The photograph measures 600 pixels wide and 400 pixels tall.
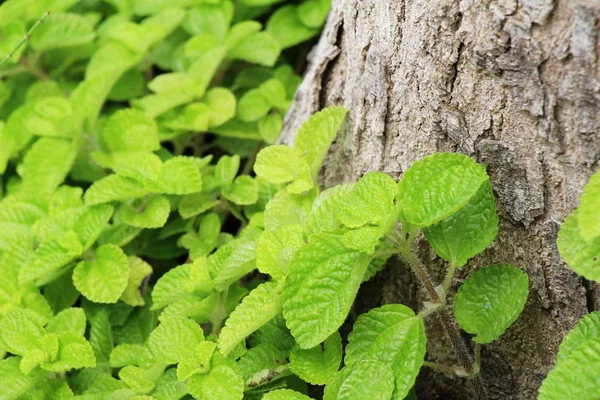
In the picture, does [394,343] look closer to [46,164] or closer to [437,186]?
[437,186]

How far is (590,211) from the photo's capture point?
127 centimetres

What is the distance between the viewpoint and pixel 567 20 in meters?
1.30

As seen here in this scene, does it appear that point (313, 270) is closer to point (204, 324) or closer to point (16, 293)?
point (204, 324)

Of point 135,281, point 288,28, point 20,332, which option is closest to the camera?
point 20,332

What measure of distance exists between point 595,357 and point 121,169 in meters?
1.43

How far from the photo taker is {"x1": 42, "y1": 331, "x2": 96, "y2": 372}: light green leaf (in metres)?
1.80

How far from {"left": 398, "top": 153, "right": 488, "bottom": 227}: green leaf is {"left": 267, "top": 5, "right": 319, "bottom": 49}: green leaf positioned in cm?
132

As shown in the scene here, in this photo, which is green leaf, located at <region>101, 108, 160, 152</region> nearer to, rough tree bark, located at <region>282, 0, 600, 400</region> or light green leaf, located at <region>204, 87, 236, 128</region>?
light green leaf, located at <region>204, 87, 236, 128</region>

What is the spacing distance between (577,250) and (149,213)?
126 centimetres

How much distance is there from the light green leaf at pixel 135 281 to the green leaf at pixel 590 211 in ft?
4.29

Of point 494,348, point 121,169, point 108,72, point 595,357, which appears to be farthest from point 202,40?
point 595,357

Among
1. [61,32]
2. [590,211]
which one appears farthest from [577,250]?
[61,32]

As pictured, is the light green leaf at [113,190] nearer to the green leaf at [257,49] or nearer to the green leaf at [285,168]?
the green leaf at [285,168]

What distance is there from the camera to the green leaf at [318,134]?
1911 millimetres
